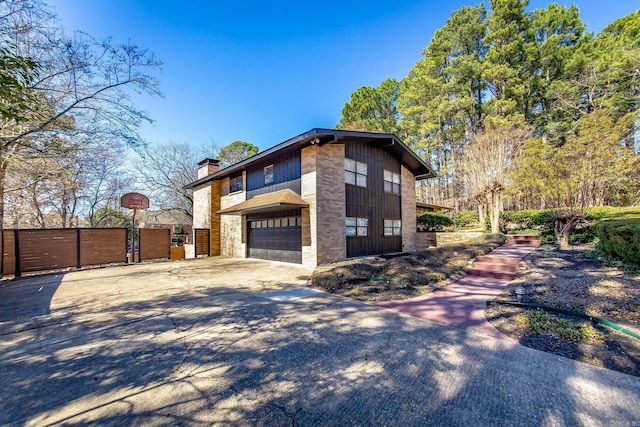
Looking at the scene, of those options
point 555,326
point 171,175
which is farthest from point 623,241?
point 171,175

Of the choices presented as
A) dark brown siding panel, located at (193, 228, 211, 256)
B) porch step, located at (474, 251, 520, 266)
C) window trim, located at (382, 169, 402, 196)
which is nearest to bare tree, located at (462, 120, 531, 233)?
window trim, located at (382, 169, 402, 196)

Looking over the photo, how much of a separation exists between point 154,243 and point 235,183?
17.1 ft

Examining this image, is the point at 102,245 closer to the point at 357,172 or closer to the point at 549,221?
the point at 357,172

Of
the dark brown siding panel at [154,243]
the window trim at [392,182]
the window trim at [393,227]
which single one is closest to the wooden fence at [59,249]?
the dark brown siding panel at [154,243]

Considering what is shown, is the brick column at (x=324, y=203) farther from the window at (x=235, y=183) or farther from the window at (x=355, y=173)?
the window at (x=235, y=183)

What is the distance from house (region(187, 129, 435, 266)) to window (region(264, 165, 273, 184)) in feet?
0.16

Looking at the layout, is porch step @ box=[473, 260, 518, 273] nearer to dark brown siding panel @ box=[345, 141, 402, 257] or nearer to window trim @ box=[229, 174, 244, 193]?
dark brown siding panel @ box=[345, 141, 402, 257]

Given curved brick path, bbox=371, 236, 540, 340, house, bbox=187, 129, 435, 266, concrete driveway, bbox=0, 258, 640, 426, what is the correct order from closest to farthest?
1. concrete driveway, bbox=0, 258, 640, 426
2. curved brick path, bbox=371, 236, 540, 340
3. house, bbox=187, 129, 435, 266

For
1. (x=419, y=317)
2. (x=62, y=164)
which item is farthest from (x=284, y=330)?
(x=62, y=164)

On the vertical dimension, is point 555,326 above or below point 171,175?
below

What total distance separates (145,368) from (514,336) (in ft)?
16.0

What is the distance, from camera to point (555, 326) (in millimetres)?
3758

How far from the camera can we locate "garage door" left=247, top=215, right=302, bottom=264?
35.7 feet

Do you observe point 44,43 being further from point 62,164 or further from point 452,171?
point 452,171
